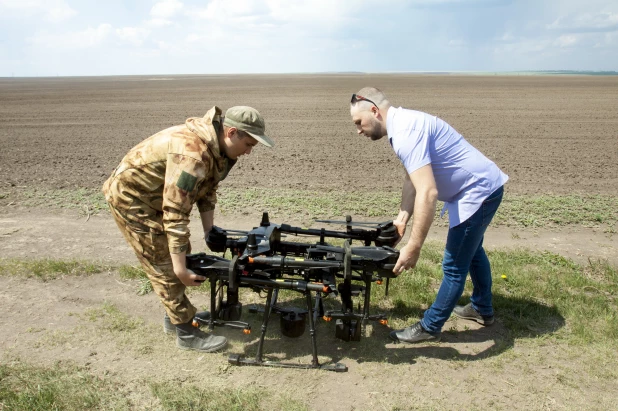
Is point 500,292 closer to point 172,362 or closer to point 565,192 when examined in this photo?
point 172,362

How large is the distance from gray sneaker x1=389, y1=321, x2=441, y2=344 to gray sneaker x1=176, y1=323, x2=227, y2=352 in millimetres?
1718

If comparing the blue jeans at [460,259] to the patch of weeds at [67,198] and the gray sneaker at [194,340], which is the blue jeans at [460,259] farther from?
the patch of weeds at [67,198]

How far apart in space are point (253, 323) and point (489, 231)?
4.46 m

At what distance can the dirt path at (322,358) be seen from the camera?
3.84 meters

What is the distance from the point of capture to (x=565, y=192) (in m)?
9.95

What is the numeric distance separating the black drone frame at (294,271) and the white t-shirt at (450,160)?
0.70 metres

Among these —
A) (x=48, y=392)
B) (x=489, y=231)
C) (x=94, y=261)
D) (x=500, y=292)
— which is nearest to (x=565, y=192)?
(x=489, y=231)

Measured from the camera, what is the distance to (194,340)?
14.4 feet

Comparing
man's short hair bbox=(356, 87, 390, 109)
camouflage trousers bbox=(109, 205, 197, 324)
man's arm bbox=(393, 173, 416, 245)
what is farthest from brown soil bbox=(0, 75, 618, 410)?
man's short hair bbox=(356, 87, 390, 109)

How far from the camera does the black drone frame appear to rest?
3826 millimetres

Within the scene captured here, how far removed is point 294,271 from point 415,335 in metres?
1.35

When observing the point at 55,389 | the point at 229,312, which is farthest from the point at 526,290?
the point at 55,389

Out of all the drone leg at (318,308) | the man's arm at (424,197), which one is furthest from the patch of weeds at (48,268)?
the man's arm at (424,197)

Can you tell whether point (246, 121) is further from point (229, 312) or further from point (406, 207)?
point (229, 312)
